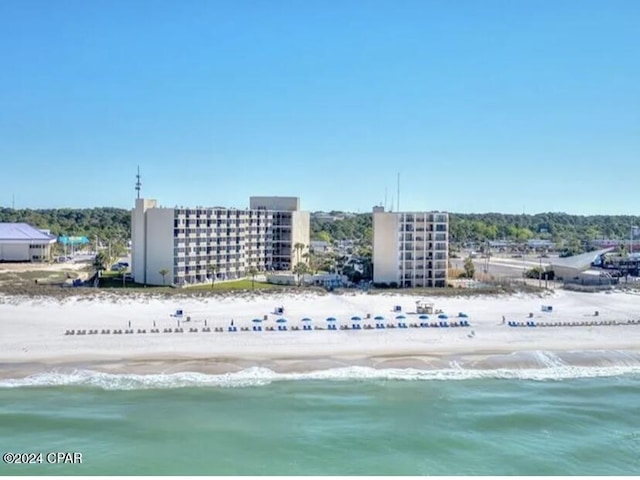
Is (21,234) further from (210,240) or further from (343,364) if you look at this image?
(343,364)

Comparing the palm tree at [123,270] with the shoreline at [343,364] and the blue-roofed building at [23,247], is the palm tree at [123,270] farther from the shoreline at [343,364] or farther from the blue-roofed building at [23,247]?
the shoreline at [343,364]

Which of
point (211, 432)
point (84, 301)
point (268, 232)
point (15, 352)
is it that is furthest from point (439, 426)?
point (268, 232)

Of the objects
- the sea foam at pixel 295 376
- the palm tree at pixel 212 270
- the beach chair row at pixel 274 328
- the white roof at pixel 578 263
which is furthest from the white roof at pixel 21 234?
the white roof at pixel 578 263

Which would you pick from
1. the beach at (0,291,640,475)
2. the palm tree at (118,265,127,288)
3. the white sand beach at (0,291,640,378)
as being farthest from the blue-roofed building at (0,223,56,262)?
the beach at (0,291,640,475)

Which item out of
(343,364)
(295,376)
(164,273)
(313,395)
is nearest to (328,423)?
(313,395)

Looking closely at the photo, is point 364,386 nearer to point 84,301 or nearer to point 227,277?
point 84,301

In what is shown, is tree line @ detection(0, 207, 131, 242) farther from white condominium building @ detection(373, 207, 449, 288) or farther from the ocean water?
the ocean water
